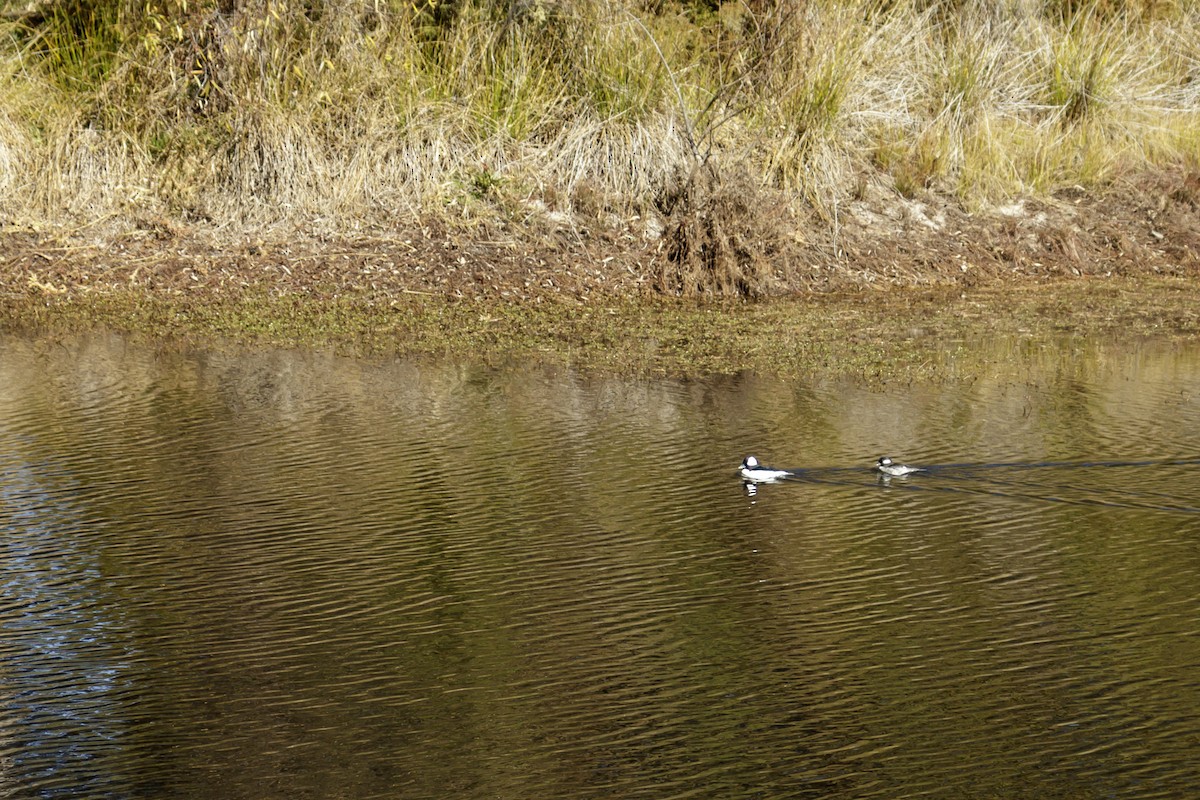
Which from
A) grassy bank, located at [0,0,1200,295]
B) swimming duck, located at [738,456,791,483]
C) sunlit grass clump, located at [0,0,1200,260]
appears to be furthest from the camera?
sunlit grass clump, located at [0,0,1200,260]

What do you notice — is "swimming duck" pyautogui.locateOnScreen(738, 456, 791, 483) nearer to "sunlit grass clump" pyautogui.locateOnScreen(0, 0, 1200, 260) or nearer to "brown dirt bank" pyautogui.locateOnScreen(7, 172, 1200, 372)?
A: "brown dirt bank" pyautogui.locateOnScreen(7, 172, 1200, 372)

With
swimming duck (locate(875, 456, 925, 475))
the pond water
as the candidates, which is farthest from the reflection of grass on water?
swimming duck (locate(875, 456, 925, 475))

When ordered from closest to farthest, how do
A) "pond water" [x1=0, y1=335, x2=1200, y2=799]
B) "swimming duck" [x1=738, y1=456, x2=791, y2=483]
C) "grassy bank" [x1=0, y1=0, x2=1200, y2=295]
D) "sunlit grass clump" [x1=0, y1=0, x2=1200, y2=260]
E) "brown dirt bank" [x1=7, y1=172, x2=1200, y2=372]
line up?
"pond water" [x1=0, y1=335, x2=1200, y2=799], "swimming duck" [x1=738, y1=456, x2=791, y2=483], "brown dirt bank" [x1=7, y1=172, x2=1200, y2=372], "grassy bank" [x1=0, y1=0, x2=1200, y2=295], "sunlit grass clump" [x1=0, y1=0, x2=1200, y2=260]

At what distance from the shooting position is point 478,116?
16266 millimetres

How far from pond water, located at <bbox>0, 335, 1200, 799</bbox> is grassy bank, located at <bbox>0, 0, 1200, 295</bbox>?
4677mm

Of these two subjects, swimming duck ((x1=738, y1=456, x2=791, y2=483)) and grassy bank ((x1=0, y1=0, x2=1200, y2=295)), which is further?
grassy bank ((x1=0, y1=0, x2=1200, y2=295))

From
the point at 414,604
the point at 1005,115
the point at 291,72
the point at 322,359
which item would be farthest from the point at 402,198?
the point at 414,604

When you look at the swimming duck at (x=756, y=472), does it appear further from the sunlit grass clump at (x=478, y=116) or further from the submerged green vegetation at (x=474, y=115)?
the submerged green vegetation at (x=474, y=115)

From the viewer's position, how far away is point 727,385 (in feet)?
36.6

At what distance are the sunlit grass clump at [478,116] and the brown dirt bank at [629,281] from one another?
391 millimetres

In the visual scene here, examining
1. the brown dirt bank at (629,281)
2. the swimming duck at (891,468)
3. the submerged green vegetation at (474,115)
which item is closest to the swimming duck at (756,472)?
the swimming duck at (891,468)

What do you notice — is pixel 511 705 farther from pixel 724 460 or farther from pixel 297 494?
pixel 724 460

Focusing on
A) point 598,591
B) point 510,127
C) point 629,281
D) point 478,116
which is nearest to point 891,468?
point 598,591

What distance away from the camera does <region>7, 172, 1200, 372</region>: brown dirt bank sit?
1311cm
